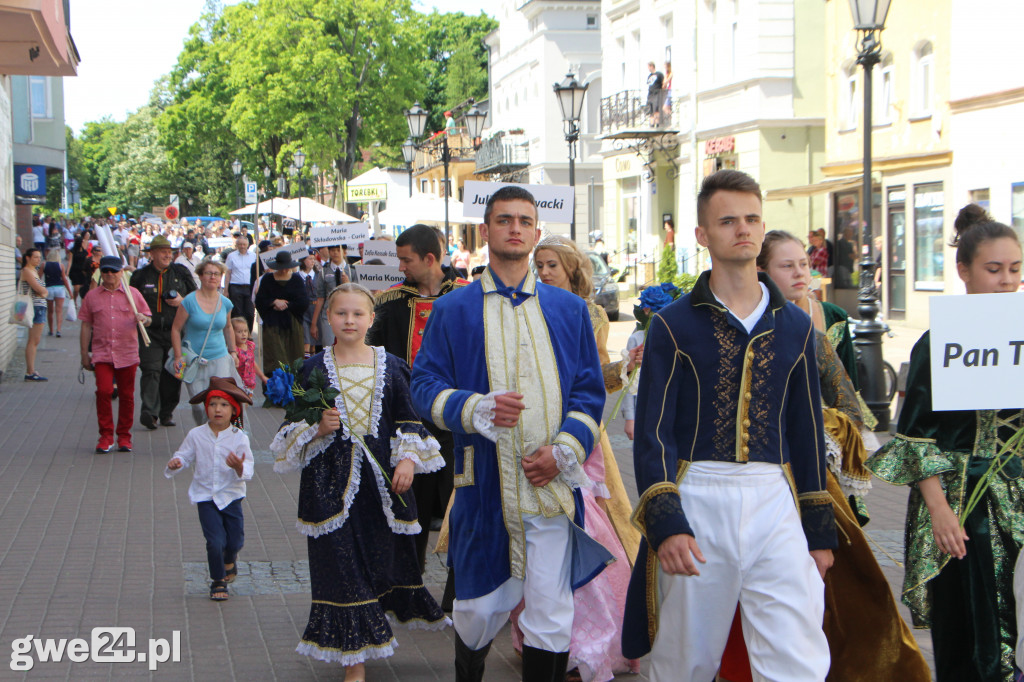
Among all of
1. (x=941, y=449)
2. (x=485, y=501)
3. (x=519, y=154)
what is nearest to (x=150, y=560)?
(x=485, y=501)

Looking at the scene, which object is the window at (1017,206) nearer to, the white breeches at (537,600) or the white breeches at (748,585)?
the white breeches at (537,600)

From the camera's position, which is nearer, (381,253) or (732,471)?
(732,471)

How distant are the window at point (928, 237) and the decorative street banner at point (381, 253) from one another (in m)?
13.1

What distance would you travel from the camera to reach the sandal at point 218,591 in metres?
6.20

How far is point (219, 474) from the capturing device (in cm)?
621

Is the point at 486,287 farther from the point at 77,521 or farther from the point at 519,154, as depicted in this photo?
the point at 519,154

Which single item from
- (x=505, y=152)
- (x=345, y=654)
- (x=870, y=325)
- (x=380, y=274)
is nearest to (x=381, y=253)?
(x=380, y=274)

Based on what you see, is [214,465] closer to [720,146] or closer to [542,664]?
[542,664]

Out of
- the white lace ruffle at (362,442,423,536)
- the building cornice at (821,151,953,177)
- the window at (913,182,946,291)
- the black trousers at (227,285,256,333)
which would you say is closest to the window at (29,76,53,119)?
the black trousers at (227,285,256,333)

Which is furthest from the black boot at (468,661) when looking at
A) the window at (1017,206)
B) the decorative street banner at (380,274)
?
the window at (1017,206)

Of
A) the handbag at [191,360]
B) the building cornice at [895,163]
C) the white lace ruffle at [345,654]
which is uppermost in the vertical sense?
the building cornice at [895,163]

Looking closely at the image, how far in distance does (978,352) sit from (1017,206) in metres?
17.4

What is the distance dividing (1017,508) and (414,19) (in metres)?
50.1

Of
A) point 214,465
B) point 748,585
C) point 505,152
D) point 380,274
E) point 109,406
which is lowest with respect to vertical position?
point 109,406
